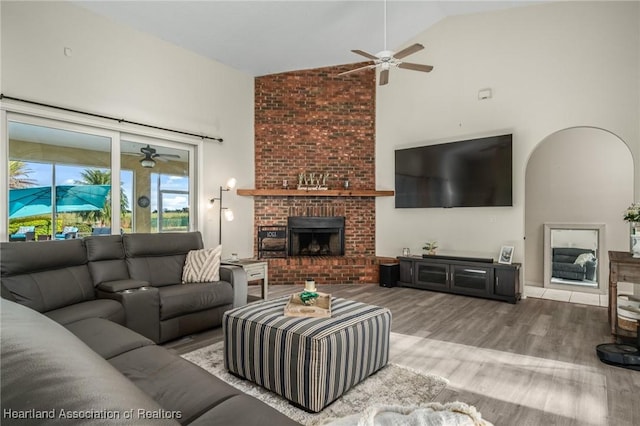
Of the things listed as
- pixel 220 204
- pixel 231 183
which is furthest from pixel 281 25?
pixel 220 204

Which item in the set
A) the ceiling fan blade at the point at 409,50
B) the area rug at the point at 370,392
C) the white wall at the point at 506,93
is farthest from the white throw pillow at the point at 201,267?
the white wall at the point at 506,93

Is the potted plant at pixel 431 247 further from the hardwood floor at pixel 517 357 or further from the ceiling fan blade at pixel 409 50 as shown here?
the ceiling fan blade at pixel 409 50

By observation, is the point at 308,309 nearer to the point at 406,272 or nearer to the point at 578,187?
the point at 406,272

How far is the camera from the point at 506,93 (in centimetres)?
492

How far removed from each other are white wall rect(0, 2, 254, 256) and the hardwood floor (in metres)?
2.87

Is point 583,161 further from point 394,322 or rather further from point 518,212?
point 394,322

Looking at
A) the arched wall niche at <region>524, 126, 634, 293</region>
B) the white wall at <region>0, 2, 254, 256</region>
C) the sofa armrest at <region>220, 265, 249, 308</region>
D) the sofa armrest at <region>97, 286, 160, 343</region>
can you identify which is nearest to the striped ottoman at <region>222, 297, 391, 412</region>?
the sofa armrest at <region>97, 286, 160, 343</region>

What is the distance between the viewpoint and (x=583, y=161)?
5.49 meters

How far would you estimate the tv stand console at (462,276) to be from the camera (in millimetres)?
4566

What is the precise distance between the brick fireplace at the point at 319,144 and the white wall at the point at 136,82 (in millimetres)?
298

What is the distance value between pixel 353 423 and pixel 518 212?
499cm

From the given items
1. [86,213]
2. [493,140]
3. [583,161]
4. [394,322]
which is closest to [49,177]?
[86,213]

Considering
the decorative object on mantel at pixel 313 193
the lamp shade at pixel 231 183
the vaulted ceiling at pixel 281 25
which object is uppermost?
the vaulted ceiling at pixel 281 25

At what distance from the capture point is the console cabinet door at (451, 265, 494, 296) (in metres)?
4.71
